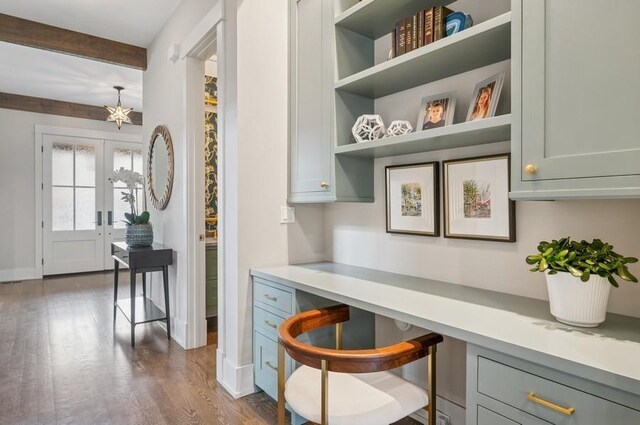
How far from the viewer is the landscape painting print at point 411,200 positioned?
2.02m

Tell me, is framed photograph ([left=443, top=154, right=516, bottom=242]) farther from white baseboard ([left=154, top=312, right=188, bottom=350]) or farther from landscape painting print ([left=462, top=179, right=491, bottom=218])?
white baseboard ([left=154, top=312, right=188, bottom=350])

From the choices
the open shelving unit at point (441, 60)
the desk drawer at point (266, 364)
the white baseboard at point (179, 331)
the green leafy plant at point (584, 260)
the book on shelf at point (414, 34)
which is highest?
the book on shelf at point (414, 34)

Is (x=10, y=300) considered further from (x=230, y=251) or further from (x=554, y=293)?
(x=554, y=293)

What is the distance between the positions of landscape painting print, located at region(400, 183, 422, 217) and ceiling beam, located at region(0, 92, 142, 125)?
6152 mm

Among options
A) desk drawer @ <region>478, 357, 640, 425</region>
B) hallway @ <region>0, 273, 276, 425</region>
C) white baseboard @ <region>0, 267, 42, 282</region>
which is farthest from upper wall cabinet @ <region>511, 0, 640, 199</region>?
white baseboard @ <region>0, 267, 42, 282</region>

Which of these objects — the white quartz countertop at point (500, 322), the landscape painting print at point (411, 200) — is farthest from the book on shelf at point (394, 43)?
the white quartz countertop at point (500, 322)

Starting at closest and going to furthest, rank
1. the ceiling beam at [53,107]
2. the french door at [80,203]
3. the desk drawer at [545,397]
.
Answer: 1. the desk drawer at [545,397]
2. the ceiling beam at [53,107]
3. the french door at [80,203]

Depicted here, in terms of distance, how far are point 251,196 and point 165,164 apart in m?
1.69

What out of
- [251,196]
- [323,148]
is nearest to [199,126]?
[251,196]

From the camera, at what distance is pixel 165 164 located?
3635mm

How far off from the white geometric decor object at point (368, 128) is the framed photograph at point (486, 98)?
18.8 inches

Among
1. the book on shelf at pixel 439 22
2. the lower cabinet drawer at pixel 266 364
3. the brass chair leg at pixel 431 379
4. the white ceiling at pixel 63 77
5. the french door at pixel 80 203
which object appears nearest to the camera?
the brass chair leg at pixel 431 379

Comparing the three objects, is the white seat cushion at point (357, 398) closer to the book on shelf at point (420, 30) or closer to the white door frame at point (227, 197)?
the white door frame at point (227, 197)

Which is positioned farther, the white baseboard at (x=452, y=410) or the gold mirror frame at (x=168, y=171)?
the gold mirror frame at (x=168, y=171)
